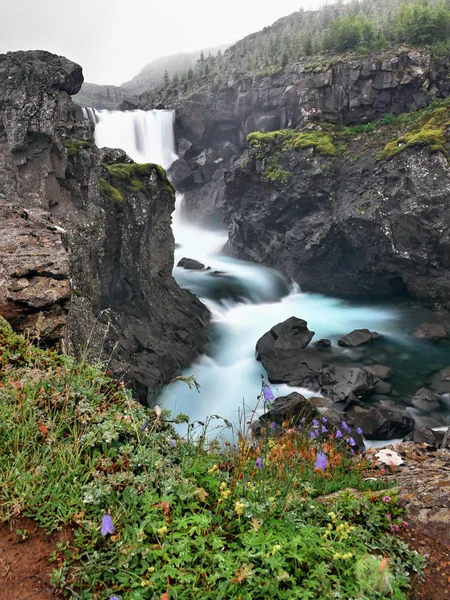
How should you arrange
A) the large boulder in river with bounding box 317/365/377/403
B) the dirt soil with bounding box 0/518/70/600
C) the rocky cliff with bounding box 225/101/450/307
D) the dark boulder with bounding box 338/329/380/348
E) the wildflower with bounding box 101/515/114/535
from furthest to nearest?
the rocky cliff with bounding box 225/101/450/307 → the dark boulder with bounding box 338/329/380/348 → the large boulder in river with bounding box 317/365/377/403 → the wildflower with bounding box 101/515/114/535 → the dirt soil with bounding box 0/518/70/600

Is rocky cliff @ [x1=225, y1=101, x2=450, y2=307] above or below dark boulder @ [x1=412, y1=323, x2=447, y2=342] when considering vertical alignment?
above

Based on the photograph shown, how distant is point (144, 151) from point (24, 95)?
30.8 metres

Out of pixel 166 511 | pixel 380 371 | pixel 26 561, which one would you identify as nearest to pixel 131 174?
pixel 380 371

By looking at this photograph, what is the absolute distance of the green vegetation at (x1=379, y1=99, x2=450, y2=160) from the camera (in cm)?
2191

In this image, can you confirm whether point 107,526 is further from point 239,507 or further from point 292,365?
point 292,365

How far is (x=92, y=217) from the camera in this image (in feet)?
45.0

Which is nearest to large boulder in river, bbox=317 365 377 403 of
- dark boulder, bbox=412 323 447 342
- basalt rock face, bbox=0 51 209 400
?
dark boulder, bbox=412 323 447 342

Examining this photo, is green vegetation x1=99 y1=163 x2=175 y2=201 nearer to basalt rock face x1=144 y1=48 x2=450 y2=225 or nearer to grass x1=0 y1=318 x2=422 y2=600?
grass x1=0 y1=318 x2=422 y2=600

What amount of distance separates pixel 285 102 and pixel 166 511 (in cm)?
3874

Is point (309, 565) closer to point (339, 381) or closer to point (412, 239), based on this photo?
point (339, 381)

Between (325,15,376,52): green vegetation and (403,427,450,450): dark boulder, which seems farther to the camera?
(325,15,376,52): green vegetation

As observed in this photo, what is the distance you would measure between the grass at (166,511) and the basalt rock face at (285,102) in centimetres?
3179

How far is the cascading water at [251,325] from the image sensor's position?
15.3 metres

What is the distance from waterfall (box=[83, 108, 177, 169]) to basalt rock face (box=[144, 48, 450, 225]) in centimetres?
151
